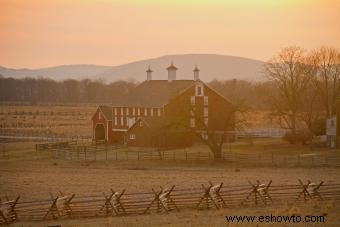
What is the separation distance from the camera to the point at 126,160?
51938mm

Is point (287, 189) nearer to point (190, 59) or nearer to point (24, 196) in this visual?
point (24, 196)

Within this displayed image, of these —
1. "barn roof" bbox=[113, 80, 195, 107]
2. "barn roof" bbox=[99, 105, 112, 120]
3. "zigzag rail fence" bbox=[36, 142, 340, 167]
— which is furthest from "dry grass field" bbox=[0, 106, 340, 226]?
"barn roof" bbox=[99, 105, 112, 120]

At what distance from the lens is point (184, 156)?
5384 centimetres

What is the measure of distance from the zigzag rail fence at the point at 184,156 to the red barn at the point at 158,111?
310cm

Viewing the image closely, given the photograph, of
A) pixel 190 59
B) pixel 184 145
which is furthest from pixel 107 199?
pixel 190 59

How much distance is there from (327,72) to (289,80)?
13.8ft

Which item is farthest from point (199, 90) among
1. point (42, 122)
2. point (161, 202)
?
point (161, 202)

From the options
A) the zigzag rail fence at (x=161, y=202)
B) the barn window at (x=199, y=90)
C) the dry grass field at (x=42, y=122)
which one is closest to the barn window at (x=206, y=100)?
the barn window at (x=199, y=90)

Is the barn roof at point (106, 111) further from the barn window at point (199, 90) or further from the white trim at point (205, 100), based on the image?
the white trim at point (205, 100)

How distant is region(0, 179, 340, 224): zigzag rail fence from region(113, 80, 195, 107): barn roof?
3522 cm

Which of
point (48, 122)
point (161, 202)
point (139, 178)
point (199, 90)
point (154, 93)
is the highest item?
point (199, 90)

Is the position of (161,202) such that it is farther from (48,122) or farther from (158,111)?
(48,122)

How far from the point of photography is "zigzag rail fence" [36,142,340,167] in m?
49.6

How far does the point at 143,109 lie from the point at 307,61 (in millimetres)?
19196
